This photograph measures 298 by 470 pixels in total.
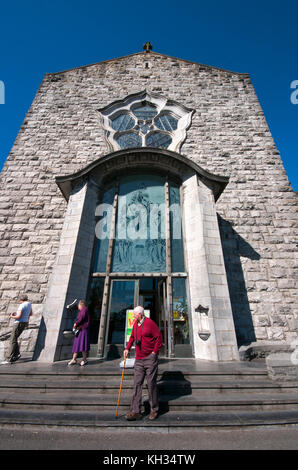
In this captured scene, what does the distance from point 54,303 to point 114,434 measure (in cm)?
370

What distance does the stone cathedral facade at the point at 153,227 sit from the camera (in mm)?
6035

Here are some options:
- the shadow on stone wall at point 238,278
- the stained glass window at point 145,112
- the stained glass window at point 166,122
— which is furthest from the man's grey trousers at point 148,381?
the stained glass window at point 145,112

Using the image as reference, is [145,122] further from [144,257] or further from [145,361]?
[145,361]

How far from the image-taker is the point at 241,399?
327cm

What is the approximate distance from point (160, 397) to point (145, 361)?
95cm

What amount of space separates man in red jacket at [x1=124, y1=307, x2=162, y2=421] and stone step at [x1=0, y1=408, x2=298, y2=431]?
14cm

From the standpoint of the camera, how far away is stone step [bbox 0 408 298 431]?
8.94ft

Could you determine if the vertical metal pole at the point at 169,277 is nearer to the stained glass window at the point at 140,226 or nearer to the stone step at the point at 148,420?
the stained glass window at the point at 140,226

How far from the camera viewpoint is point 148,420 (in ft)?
9.18

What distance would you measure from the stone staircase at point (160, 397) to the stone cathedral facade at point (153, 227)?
1.37 m

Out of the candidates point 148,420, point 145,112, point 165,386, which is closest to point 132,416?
point 148,420

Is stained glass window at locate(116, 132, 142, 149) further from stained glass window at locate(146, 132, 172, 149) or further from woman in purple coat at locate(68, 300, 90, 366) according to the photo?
woman in purple coat at locate(68, 300, 90, 366)

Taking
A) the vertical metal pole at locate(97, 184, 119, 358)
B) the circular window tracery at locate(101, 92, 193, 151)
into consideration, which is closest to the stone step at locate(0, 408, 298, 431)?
the vertical metal pole at locate(97, 184, 119, 358)

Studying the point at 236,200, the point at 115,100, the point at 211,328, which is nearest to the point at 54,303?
the point at 211,328
